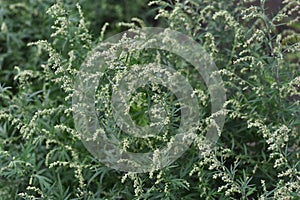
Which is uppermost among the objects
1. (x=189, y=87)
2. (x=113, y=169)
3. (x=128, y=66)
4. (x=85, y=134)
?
(x=128, y=66)

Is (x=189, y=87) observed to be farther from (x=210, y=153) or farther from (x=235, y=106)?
(x=210, y=153)

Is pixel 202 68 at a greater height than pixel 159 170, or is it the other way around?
pixel 202 68

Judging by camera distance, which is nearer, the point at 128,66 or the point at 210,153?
the point at 210,153

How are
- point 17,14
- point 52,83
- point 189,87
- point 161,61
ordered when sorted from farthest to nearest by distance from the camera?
point 17,14 → point 52,83 → point 161,61 → point 189,87

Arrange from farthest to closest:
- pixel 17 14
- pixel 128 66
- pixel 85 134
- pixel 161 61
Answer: pixel 17 14
pixel 161 61
pixel 85 134
pixel 128 66

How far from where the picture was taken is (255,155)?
8.64 feet

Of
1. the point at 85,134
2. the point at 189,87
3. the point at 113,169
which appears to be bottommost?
the point at 113,169

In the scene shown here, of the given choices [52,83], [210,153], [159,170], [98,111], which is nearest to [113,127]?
[98,111]

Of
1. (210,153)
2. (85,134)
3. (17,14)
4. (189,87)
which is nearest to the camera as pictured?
(210,153)

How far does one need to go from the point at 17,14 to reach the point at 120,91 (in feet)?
6.43

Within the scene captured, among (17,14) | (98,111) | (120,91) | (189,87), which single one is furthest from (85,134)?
(17,14)

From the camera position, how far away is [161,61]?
9.20ft

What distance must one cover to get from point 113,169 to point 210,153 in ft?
1.79

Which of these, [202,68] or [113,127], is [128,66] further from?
[202,68]
